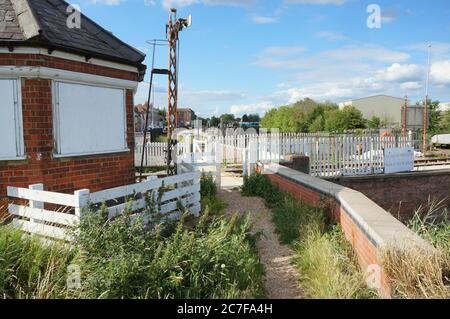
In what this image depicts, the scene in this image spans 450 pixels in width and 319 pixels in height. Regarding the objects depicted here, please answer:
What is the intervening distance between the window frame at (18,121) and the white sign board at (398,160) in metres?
11.9

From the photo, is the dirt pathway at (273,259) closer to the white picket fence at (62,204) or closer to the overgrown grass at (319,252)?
the overgrown grass at (319,252)

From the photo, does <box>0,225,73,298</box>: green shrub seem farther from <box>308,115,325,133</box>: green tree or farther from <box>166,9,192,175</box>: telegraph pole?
<box>308,115,325,133</box>: green tree

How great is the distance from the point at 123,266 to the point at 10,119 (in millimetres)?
3650

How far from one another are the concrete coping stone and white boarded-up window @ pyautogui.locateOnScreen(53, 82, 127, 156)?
404cm

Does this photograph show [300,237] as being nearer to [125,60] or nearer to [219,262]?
[219,262]

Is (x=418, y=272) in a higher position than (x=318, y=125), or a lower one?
lower

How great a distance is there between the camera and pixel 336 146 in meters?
13.0

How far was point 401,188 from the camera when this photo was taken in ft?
42.3

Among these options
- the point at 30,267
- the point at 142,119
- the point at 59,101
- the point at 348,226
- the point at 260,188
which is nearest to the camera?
the point at 30,267

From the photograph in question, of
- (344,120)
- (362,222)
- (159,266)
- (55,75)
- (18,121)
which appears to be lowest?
(159,266)

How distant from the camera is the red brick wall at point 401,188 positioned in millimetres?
12508

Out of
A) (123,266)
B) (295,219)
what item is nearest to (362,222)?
(295,219)

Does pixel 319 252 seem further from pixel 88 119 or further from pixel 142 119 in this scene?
pixel 142 119

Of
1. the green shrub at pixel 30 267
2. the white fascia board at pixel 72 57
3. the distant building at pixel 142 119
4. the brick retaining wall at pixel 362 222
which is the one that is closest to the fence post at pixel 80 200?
the green shrub at pixel 30 267
